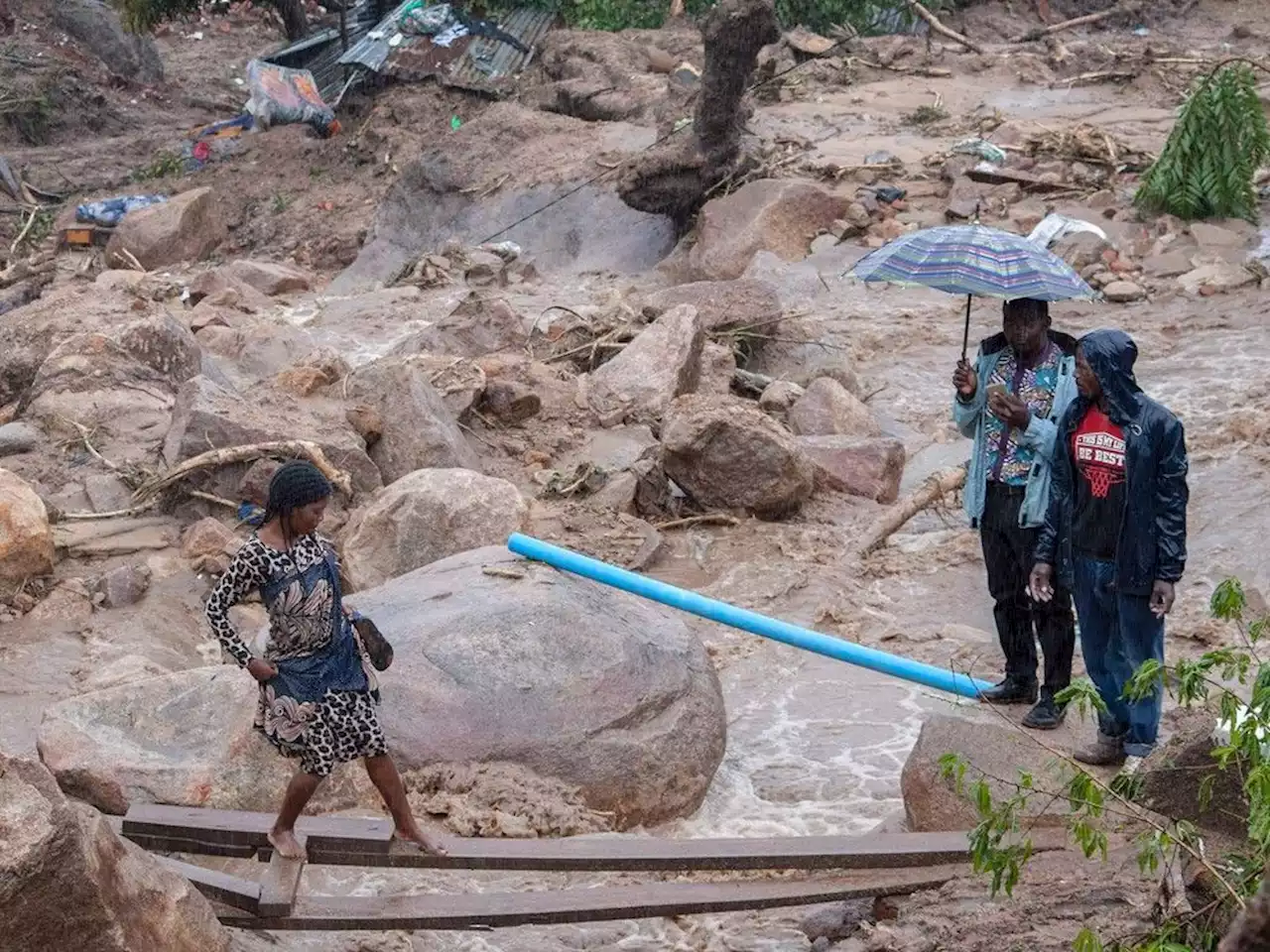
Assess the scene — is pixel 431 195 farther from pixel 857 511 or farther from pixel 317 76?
pixel 857 511

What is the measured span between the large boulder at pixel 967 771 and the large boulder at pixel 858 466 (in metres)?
4.14

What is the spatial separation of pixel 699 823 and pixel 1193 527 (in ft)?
12.3

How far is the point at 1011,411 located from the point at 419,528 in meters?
3.54

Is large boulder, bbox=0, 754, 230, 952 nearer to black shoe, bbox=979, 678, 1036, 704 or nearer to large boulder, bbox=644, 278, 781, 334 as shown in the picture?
black shoe, bbox=979, 678, 1036, 704

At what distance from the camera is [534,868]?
4.15 metres

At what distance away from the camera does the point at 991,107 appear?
16266 mm

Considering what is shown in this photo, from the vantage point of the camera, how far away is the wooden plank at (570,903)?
4008mm

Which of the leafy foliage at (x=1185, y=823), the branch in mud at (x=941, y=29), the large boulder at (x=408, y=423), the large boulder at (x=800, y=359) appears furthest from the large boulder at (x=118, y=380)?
the branch in mud at (x=941, y=29)

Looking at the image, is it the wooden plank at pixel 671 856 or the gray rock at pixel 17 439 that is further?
the gray rock at pixel 17 439

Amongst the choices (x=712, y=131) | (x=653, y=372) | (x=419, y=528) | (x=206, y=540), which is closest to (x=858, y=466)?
(x=653, y=372)

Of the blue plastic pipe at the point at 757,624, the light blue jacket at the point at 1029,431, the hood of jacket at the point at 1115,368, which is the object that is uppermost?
the hood of jacket at the point at 1115,368

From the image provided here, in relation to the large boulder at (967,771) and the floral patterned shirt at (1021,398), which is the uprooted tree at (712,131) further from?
the large boulder at (967,771)

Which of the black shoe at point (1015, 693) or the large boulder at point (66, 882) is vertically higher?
the large boulder at point (66, 882)

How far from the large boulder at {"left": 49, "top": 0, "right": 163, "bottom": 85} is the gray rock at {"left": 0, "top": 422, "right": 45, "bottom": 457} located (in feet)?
63.1
